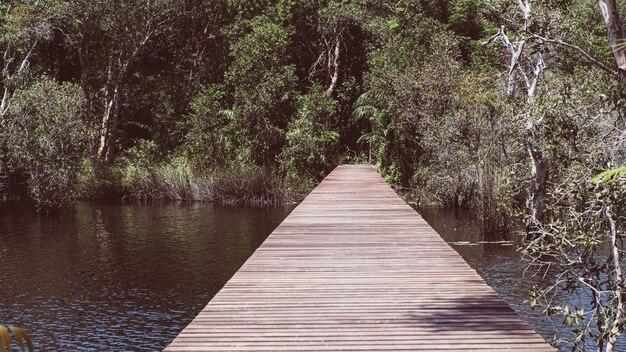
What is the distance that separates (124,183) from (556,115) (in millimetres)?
20972

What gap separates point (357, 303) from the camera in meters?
5.11

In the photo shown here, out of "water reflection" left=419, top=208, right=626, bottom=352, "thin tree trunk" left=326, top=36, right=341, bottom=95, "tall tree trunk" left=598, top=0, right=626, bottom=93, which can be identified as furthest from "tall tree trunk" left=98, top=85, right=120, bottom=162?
"tall tree trunk" left=598, top=0, right=626, bottom=93

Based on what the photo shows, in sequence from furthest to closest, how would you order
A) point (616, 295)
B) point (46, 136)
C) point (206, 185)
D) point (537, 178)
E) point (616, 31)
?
point (206, 185), point (46, 136), point (537, 178), point (616, 295), point (616, 31)

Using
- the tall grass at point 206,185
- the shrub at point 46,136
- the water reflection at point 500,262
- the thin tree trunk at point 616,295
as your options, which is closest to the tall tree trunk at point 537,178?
the water reflection at point 500,262

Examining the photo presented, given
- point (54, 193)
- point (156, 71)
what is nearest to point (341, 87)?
point (156, 71)

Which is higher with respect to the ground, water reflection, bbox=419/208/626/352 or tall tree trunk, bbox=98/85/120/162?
tall tree trunk, bbox=98/85/120/162

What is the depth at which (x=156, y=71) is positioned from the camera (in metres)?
31.8

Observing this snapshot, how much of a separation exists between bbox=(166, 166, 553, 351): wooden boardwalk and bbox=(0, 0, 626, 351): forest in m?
7.91

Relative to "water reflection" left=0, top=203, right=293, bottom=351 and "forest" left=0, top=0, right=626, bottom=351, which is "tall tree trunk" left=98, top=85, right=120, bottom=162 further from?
"water reflection" left=0, top=203, right=293, bottom=351

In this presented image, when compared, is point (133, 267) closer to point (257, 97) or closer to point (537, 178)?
point (537, 178)

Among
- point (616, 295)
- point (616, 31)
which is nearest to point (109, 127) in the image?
point (616, 295)

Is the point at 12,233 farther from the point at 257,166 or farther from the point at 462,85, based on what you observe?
the point at 462,85

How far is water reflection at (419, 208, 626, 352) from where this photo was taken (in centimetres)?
970

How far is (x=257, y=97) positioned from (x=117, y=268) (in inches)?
515
